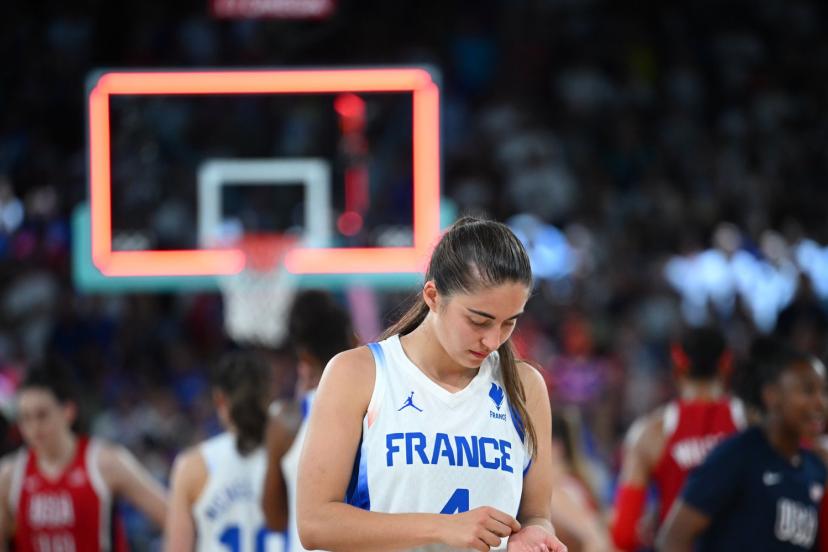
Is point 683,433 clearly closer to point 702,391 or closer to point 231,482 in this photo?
point 702,391

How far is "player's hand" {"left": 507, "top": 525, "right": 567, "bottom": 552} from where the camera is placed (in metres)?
3.04

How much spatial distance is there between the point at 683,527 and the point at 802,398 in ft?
2.09

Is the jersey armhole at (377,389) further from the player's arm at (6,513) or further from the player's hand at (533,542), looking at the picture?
the player's arm at (6,513)

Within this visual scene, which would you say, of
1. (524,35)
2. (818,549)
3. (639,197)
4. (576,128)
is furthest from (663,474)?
(524,35)

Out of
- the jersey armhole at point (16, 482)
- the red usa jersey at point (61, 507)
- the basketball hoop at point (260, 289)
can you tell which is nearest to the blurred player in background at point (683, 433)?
the red usa jersey at point (61, 507)

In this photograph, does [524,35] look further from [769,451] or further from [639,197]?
[769,451]

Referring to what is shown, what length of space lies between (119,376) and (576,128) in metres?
6.18

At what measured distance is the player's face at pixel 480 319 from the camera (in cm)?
310

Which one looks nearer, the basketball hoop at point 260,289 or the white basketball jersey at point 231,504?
the white basketball jersey at point 231,504

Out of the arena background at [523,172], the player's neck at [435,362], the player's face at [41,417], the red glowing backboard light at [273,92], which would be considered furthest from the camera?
the arena background at [523,172]

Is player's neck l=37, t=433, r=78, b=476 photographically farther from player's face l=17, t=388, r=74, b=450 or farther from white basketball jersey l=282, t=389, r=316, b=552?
white basketball jersey l=282, t=389, r=316, b=552

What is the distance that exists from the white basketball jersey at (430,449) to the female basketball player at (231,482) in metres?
1.99

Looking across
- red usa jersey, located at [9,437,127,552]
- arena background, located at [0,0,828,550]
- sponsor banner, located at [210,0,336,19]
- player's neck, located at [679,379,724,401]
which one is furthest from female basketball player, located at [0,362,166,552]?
sponsor banner, located at [210,0,336,19]

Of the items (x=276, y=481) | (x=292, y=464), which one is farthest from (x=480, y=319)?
(x=276, y=481)
